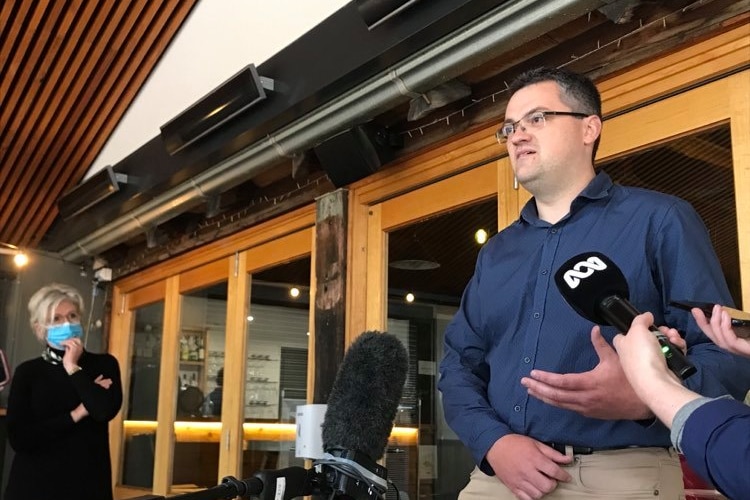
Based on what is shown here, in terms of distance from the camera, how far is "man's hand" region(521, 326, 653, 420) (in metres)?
1.39

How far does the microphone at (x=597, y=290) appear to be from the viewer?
1235 millimetres

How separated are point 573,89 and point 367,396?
916mm

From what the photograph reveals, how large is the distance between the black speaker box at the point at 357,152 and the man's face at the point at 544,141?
204 cm

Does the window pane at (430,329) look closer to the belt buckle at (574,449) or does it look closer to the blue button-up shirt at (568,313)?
the blue button-up shirt at (568,313)

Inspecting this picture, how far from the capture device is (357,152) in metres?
4.00

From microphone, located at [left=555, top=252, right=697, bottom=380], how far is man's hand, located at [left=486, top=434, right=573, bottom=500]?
0.42 metres

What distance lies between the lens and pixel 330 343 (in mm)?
4355

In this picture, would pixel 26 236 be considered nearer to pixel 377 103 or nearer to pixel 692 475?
pixel 377 103

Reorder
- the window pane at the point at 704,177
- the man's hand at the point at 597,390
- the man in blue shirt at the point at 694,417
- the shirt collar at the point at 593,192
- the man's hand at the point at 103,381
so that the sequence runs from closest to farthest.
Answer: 1. the man in blue shirt at the point at 694,417
2. the man's hand at the point at 597,390
3. the shirt collar at the point at 593,192
4. the window pane at the point at 704,177
5. the man's hand at the point at 103,381

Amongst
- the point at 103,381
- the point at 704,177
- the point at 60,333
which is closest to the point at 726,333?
the point at 704,177

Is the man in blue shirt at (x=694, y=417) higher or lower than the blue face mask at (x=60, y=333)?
lower

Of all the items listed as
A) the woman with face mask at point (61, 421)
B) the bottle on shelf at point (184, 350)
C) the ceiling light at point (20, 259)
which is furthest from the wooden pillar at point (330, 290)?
the ceiling light at point (20, 259)

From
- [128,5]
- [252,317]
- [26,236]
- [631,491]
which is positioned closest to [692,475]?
[631,491]

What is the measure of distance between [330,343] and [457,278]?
3.38 ft
